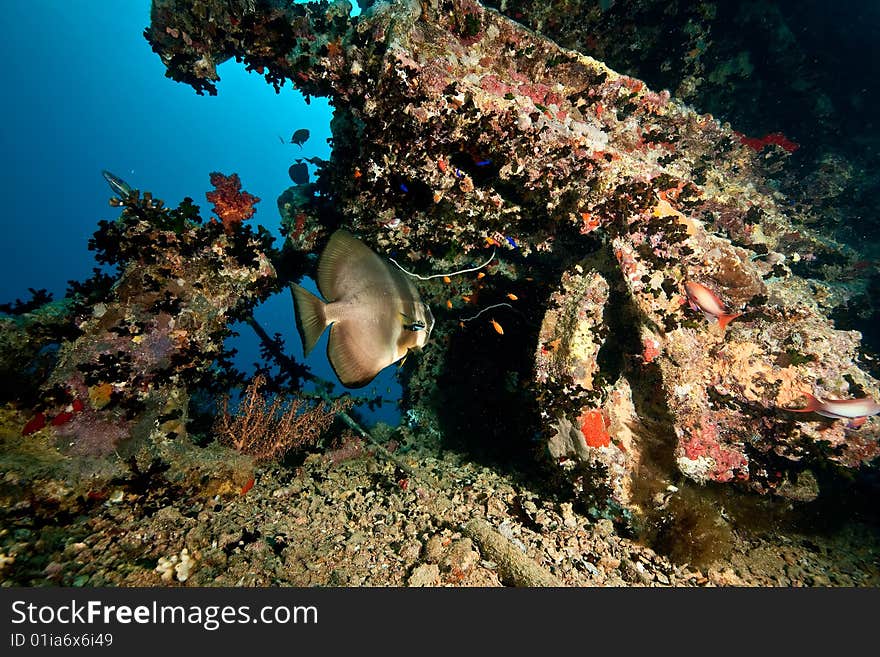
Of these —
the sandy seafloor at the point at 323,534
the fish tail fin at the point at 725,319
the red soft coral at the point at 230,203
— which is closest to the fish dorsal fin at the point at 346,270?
the sandy seafloor at the point at 323,534

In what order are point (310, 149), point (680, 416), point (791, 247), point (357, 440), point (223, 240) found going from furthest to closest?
point (310, 149), point (791, 247), point (357, 440), point (223, 240), point (680, 416)

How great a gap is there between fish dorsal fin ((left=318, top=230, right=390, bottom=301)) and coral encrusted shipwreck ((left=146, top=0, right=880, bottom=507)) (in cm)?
257

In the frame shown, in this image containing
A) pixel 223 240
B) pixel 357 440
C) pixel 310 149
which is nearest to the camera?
pixel 223 240

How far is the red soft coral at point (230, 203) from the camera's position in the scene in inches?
187

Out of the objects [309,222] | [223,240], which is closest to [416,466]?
[223,240]

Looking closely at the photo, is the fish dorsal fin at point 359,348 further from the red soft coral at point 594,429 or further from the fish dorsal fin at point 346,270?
the red soft coral at point 594,429

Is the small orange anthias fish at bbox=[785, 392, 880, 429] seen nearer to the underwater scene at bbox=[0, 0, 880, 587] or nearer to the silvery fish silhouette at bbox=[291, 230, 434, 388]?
the underwater scene at bbox=[0, 0, 880, 587]

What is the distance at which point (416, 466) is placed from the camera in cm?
536

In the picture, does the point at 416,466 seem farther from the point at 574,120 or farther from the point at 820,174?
the point at 820,174

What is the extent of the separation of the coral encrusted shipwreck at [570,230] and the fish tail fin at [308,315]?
2.99 metres

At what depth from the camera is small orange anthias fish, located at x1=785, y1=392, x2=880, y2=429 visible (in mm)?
3924

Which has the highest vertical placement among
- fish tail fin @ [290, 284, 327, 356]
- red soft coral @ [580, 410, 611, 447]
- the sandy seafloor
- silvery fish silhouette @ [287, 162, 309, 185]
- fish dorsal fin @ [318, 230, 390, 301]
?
silvery fish silhouette @ [287, 162, 309, 185]

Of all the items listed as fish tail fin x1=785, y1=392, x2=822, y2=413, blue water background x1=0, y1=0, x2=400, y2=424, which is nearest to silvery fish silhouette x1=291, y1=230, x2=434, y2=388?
fish tail fin x1=785, y1=392, x2=822, y2=413

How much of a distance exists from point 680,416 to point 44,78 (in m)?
174
